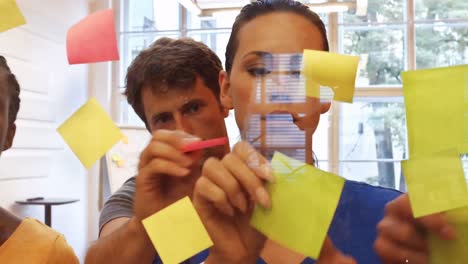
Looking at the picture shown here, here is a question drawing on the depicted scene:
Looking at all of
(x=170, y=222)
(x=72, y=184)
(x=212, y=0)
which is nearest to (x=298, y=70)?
(x=170, y=222)

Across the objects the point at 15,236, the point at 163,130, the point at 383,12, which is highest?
the point at 383,12

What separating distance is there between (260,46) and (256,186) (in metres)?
0.09

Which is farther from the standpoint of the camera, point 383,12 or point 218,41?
point 383,12

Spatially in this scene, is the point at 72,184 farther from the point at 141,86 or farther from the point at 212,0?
the point at 141,86

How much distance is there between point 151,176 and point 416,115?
176mm

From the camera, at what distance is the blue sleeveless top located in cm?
28

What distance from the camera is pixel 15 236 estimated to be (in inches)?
17.8

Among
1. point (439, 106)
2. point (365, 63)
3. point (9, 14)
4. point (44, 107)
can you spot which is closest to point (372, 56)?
point (365, 63)

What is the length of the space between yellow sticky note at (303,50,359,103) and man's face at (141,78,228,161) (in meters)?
0.08

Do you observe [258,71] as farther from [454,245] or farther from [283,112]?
[454,245]

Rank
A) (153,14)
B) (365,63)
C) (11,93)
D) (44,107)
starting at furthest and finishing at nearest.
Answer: (44,107) < (153,14) < (11,93) < (365,63)

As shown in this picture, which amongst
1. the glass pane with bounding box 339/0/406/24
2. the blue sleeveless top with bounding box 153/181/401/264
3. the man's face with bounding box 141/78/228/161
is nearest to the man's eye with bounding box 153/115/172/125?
the man's face with bounding box 141/78/228/161

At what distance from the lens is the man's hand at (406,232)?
0.77 feet

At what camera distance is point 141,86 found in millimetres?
394
